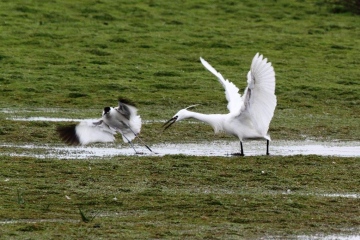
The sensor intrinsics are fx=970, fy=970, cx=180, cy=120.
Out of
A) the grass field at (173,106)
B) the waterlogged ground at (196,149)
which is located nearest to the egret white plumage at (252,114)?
the waterlogged ground at (196,149)

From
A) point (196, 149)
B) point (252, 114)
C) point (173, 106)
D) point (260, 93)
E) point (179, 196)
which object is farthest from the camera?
point (173, 106)

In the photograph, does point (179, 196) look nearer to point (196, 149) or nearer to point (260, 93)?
point (260, 93)

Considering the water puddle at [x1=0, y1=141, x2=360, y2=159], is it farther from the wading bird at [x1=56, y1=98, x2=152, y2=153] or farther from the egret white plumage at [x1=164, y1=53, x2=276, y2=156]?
the egret white plumage at [x1=164, y1=53, x2=276, y2=156]

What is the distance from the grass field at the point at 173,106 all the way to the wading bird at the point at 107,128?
32.8 inches

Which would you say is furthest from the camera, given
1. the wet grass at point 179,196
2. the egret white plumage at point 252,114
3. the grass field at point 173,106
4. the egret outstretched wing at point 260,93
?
the egret white plumage at point 252,114

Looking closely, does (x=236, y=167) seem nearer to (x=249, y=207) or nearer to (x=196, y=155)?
(x=196, y=155)

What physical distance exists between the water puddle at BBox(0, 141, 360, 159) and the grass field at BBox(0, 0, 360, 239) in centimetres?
51

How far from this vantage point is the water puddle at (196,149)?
47.0 feet

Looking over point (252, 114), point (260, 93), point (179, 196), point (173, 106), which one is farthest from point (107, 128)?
point (173, 106)

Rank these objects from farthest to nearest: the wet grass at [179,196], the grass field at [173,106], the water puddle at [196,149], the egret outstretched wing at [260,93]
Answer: the water puddle at [196,149], the egret outstretched wing at [260,93], the grass field at [173,106], the wet grass at [179,196]

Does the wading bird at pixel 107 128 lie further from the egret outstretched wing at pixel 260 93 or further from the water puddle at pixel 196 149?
the egret outstretched wing at pixel 260 93

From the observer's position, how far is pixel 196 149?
1516 cm

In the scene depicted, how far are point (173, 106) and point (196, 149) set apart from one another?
5124 mm

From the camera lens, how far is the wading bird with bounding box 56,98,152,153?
46.2 feet
